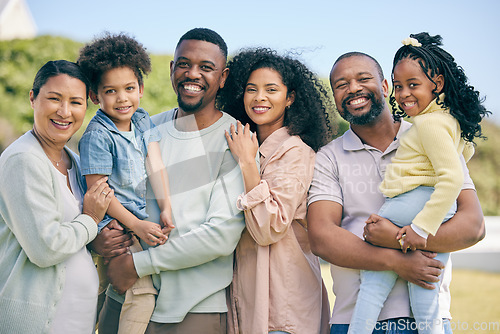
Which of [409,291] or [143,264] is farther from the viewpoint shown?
[143,264]

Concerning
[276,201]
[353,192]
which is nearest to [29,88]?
[276,201]

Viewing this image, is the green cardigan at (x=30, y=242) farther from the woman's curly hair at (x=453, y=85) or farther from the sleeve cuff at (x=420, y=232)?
the woman's curly hair at (x=453, y=85)

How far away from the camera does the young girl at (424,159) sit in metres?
2.66

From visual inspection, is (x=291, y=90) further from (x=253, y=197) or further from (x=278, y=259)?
(x=278, y=259)

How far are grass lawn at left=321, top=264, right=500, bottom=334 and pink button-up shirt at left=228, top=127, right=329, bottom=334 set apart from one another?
234 cm

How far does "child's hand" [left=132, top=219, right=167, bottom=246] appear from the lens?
9.39ft

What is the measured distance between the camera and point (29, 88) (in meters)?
9.25

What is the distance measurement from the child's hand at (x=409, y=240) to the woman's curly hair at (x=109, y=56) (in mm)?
1894

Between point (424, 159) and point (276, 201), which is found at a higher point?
point (424, 159)

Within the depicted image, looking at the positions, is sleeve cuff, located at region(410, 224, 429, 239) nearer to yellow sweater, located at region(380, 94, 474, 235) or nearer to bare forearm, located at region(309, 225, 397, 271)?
yellow sweater, located at region(380, 94, 474, 235)

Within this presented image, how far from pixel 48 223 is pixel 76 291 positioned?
430 millimetres

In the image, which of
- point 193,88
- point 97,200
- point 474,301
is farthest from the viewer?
point 474,301

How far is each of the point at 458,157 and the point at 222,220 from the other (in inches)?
54.1

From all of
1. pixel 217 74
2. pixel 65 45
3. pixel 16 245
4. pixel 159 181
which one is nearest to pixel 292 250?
pixel 159 181
